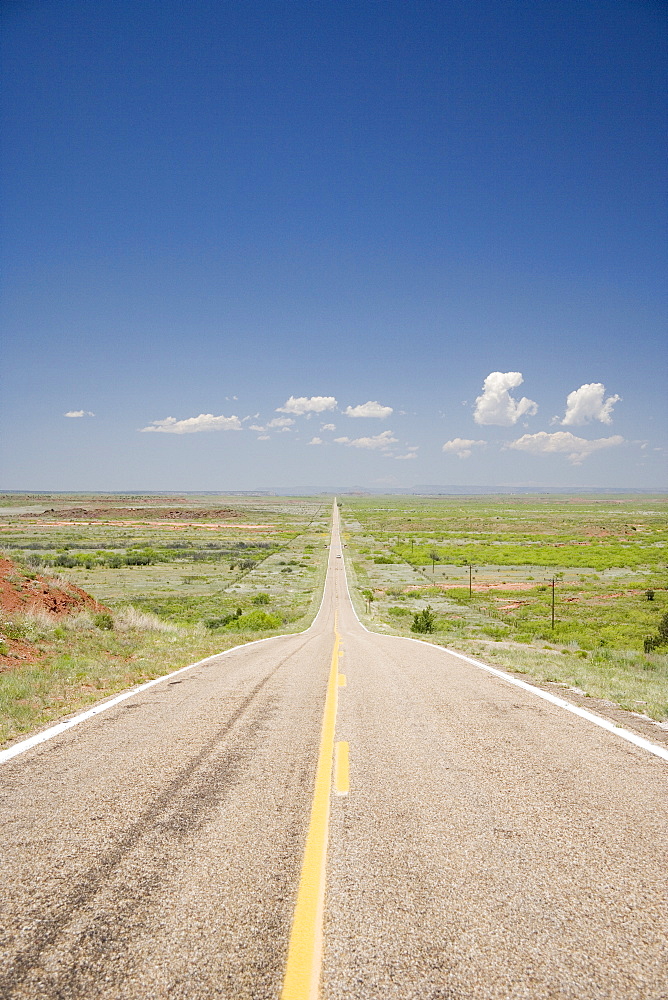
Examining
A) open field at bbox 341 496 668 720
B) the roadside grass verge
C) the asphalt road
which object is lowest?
open field at bbox 341 496 668 720

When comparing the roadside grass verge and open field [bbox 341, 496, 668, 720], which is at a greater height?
the roadside grass verge

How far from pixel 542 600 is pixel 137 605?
3441 centimetres

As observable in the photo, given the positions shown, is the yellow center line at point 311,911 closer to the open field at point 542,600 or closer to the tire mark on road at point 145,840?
the tire mark on road at point 145,840

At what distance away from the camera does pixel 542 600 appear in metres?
45.2

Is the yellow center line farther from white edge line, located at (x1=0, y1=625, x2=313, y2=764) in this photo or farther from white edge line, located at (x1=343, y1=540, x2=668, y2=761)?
white edge line, located at (x1=343, y1=540, x2=668, y2=761)

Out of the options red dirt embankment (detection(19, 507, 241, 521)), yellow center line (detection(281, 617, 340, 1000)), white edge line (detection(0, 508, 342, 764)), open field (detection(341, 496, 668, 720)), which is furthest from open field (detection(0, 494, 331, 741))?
red dirt embankment (detection(19, 507, 241, 521))

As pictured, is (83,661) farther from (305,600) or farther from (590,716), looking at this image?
(305,600)

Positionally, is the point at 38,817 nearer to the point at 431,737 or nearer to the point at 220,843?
the point at 220,843

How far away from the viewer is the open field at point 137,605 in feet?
33.4

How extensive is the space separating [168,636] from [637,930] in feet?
58.4

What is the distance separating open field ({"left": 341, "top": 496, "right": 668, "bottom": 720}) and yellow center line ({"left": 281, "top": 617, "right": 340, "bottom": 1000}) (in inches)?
223

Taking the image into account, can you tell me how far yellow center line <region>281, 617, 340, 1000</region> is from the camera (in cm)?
249

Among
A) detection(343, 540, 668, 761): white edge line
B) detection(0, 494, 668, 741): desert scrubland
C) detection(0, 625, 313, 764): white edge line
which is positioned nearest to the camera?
detection(0, 625, 313, 764): white edge line


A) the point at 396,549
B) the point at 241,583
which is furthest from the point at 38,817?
the point at 396,549
